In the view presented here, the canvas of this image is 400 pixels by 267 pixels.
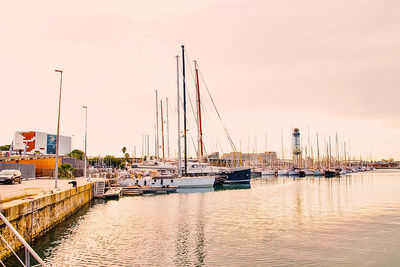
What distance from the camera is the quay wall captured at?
15258 mm

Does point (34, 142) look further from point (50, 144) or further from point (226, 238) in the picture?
point (226, 238)

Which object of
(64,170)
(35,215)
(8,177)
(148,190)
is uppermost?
(64,170)

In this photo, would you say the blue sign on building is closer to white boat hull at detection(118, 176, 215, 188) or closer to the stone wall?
white boat hull at detection(118, 176, 215, 188)

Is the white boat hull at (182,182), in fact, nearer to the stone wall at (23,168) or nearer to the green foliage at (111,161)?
the stone wall at (23,168)

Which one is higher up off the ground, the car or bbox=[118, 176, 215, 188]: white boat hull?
the car

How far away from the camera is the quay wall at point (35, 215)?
15.3m

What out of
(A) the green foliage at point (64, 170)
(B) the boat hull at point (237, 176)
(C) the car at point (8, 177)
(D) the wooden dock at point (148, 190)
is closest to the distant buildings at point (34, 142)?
(A) the green foliage at point (64, 170)

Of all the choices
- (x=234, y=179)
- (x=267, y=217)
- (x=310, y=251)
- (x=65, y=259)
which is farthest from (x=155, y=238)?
(x=234, y=179)

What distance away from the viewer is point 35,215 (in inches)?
784

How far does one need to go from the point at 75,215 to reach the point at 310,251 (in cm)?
2305

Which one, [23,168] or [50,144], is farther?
[50,144]

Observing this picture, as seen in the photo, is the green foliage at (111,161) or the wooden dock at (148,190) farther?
the green foliage at (111,161)

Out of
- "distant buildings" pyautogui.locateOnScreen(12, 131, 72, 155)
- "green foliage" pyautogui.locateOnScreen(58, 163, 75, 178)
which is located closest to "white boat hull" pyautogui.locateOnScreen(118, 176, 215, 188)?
"green foliage" pyautogui.locateOnScreen(58, 163, 75, 178)

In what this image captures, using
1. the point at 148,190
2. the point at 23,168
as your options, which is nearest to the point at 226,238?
the point at 148,190
